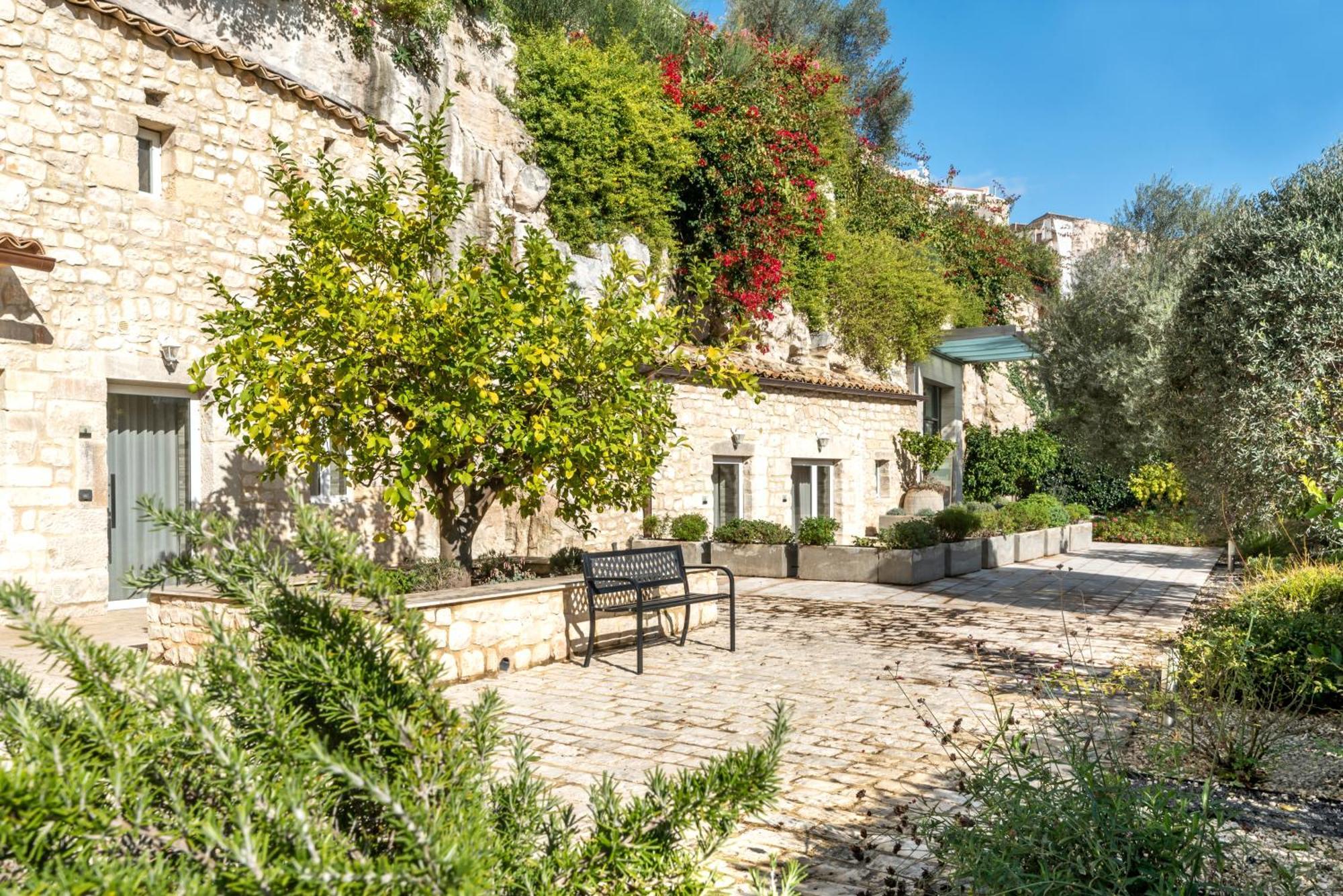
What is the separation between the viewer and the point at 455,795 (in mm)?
1815

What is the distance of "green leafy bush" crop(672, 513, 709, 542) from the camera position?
46.7 feet

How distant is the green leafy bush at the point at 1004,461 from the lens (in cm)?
2506

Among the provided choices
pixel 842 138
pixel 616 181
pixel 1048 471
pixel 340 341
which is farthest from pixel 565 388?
pixel 1048 471

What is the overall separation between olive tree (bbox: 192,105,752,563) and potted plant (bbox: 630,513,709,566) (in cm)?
615

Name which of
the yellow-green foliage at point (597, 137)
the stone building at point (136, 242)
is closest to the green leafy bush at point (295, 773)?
the stone building at point (136, 242)

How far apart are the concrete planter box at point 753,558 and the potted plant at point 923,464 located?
23.8ft

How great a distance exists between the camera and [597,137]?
16.3 m

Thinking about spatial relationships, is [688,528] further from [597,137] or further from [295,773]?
[295,773]

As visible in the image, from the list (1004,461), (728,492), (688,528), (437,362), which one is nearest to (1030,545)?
(728,492)

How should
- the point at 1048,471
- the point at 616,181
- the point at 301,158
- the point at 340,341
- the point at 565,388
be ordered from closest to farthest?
the point at 340,341
the point at 565,388
the point at 301,158
the point at 616,181
the point at 1048,471

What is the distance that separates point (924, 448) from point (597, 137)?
9802 mm

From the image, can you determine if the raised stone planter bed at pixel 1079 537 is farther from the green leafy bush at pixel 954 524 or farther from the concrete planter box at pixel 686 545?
the concrete planter box at pixel 686 545

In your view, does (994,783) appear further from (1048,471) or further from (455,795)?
(1048,471)

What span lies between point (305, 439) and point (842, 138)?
18.5 m
